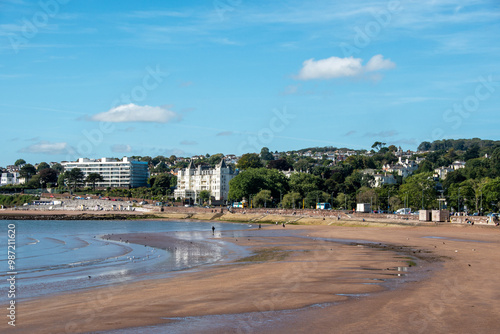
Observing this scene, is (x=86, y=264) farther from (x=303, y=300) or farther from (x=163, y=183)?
(x=163, y=183)

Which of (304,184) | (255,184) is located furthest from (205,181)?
(304,184)

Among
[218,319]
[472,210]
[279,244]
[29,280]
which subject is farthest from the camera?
[472,210]

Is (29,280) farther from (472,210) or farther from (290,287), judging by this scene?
(472,210)

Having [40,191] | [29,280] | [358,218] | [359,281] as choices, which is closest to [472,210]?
[358,218]

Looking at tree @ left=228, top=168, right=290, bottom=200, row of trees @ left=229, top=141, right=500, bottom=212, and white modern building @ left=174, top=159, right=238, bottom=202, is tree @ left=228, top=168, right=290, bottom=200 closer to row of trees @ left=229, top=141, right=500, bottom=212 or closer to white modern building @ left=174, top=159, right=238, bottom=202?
row of trees @ left=229, top=141, right=500, bottom=212

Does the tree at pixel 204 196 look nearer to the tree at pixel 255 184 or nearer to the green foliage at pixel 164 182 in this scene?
the tree at pixel 255 184

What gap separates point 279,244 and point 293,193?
77441 mm

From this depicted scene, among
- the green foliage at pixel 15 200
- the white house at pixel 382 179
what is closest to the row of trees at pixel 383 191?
the white house at pixel 382 179

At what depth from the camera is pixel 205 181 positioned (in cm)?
17138

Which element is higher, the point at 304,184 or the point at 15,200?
the point at 304,184

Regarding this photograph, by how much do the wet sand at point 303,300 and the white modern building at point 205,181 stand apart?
13122cm

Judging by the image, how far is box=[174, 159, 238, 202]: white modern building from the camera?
16300 centimetres

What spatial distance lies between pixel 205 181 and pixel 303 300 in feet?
503

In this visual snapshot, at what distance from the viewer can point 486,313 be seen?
16.5 metres
